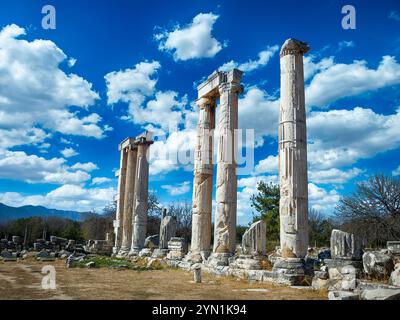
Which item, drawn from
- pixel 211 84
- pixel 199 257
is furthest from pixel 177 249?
pixel 211 84

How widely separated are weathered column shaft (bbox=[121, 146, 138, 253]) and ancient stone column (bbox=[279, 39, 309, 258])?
17109 mm

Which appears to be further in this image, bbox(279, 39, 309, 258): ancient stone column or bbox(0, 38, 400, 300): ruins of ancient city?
bbox(279, 39, 309, 258): ancient stone column

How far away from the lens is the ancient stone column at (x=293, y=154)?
473 inches

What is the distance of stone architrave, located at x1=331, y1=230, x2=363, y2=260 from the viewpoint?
10.1 meters

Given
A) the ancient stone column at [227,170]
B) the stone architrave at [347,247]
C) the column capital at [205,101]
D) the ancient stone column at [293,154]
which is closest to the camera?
the stone architrave at [347,247]

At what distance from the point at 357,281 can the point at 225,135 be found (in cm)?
912

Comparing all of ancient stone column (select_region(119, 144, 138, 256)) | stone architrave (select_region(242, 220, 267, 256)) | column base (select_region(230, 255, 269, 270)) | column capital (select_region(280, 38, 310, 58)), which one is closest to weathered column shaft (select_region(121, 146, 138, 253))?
ancient stone column (select_region(119, 144, 138, 256))

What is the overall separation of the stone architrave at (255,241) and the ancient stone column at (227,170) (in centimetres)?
198

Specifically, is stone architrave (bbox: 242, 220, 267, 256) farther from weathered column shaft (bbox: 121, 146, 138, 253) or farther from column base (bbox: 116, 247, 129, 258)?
weathered column shaft (bbox: 121, 146, 138, 253)

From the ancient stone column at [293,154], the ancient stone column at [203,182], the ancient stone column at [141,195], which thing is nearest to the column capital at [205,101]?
the ancient stone column at [203,182]

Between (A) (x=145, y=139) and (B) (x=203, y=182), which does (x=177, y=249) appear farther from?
(A) (x=145, y=139)

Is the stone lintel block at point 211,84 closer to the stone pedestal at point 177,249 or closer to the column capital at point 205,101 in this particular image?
the column capital at point 205,101

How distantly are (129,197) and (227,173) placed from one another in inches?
543

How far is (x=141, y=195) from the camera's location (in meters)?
26.4
